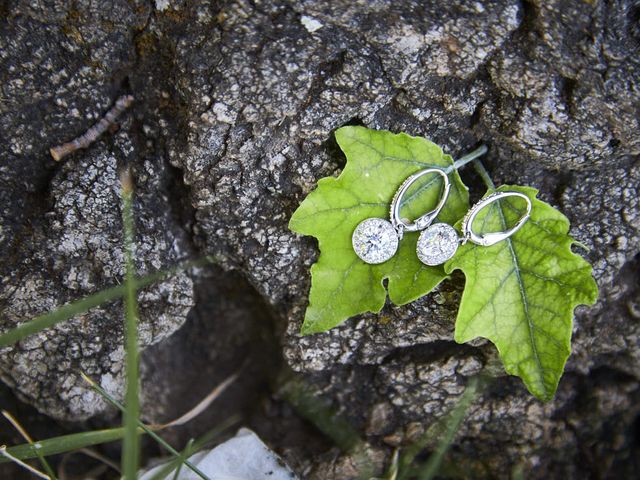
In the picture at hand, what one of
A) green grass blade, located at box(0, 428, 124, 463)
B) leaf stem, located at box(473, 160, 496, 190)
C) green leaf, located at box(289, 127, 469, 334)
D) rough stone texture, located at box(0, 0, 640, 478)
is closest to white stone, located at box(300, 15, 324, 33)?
rough stone texture, located at box(0, 0, 640, 478)

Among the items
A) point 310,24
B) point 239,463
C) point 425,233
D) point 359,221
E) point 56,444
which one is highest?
point 310,24

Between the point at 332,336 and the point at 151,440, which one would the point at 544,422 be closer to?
the point at 332,336

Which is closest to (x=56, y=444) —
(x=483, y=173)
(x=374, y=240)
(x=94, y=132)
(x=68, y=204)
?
(x=68, y=204)

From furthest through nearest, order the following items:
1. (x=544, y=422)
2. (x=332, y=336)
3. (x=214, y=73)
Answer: (x=544, y=422), (x=332, y=336), (x=214, y=73)

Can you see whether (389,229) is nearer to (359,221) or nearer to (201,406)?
(359,221)

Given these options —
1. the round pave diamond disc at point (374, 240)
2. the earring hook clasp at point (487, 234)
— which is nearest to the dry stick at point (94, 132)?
the round pave diamond disc at point (374, 240)

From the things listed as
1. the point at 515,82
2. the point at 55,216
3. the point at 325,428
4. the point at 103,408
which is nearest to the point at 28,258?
the point at 55,216

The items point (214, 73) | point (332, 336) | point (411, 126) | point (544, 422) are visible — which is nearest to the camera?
point (214, 73)
